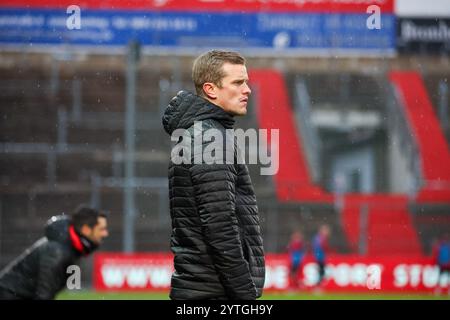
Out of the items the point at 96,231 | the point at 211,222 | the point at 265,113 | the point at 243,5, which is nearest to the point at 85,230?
the point at 96,231

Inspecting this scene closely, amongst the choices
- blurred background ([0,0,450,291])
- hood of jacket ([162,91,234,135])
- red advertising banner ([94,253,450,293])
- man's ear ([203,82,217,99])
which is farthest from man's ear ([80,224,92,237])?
blurred background ([0,0,450,291])

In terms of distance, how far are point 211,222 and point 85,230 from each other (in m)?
2.92

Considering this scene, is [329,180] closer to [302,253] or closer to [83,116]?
[302,253]

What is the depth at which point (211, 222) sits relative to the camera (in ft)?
15.0

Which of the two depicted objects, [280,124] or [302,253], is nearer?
[302,253]

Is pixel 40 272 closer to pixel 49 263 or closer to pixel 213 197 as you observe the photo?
pixel 49 263

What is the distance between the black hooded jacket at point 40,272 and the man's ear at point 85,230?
0.50 ft

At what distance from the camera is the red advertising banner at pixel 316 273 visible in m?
19.8

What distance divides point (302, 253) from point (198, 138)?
1610cm

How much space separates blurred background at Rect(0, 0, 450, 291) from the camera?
22125 mm
